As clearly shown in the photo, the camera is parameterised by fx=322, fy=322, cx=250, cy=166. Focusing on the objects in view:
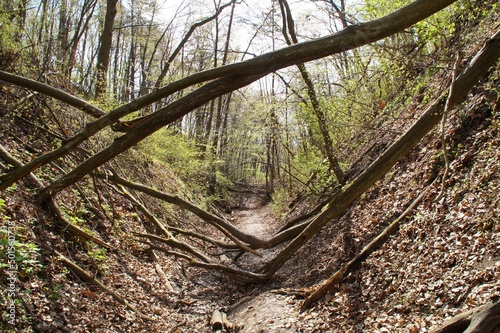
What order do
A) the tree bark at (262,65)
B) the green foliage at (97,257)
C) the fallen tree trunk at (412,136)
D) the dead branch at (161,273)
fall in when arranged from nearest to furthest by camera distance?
1. the tree bark at (262,65)
2. the fallen tree trunk at (412,136)
3. the green foliage at (97,257)
4. the dead branch at (161,273)

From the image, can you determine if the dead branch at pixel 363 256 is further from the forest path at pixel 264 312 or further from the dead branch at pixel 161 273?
the dead branch at pixel 161 273

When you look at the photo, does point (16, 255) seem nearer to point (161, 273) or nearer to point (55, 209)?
point (55, 209)

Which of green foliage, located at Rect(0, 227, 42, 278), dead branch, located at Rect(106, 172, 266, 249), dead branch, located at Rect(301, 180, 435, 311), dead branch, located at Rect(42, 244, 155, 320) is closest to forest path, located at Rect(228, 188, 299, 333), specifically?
dead branch, located at Rect(301, 180, 435, 311)

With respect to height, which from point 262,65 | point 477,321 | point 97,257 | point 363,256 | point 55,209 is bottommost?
point 363,256

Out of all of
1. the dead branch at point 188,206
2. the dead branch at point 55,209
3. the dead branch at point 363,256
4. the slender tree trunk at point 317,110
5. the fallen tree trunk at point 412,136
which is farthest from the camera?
the slender tree trunk at point 317,110

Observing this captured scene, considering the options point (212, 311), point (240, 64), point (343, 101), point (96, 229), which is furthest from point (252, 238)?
point (240, 64)

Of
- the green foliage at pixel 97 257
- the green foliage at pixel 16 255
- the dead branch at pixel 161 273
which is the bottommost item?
the dead branch at pixel 161 273

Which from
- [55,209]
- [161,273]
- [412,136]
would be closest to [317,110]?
[412,136]

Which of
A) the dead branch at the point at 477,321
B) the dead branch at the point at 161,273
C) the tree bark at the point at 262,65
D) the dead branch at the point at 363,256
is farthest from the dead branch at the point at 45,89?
the dead branch at the point at 477,321

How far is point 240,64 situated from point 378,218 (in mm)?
4691

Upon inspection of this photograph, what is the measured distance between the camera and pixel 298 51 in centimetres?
374

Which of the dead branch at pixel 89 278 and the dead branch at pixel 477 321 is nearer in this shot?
the dead branch at pixel 477 321

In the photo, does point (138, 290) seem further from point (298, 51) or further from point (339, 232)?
point (298, 51)

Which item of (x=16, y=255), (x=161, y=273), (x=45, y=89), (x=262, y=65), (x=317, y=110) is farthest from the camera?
(x=317, y=110)
